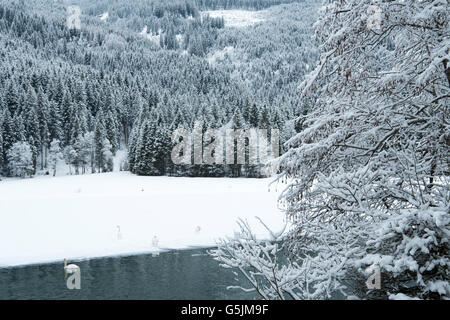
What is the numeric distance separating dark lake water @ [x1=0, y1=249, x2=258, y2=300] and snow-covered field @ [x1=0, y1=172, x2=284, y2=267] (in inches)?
93.0

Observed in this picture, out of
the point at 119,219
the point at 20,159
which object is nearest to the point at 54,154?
the point at 20,159

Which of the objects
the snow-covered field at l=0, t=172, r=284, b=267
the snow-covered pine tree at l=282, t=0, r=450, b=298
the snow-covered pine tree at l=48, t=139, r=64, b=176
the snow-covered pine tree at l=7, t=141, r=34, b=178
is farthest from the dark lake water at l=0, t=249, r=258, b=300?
the snow-covered pine tree at l=48, t=139, r=64, b=176

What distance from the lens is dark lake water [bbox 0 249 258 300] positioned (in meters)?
17.4

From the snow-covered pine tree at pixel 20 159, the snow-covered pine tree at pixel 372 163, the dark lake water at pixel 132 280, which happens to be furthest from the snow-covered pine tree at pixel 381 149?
the snow-covered pine tree at pixel 20 159

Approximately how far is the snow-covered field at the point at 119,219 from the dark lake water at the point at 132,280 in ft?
7.75

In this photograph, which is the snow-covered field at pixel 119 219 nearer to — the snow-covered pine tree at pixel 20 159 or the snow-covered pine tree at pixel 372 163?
the snow-covered pine tree at pixel 372 163

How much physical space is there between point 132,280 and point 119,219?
15.0 meters

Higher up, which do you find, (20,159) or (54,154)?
(54,154)

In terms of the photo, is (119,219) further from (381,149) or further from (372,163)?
(372,163)

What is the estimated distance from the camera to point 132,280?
64.0 feet

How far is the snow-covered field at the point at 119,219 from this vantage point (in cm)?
2716

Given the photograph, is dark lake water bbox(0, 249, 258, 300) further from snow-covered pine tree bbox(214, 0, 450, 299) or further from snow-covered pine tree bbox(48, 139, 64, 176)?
snow-covered pine tree bbox(48, 139, 64, 176)

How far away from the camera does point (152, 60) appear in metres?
187
